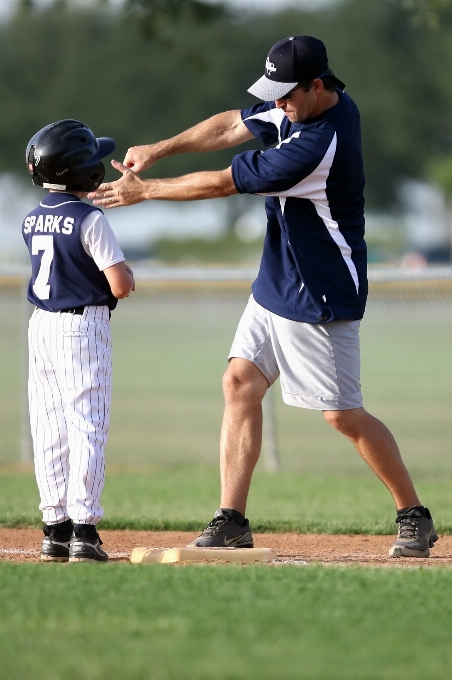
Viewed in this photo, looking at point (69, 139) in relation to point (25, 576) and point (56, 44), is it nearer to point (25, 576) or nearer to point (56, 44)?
point (25, 576)

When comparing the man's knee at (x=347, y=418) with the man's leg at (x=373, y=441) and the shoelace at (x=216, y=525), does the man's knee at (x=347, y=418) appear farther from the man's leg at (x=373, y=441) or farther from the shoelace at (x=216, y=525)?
the shoelace at (x=216, y=525)

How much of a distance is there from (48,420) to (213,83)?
3062 inches

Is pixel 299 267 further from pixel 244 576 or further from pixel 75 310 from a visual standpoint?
pixel 244 576

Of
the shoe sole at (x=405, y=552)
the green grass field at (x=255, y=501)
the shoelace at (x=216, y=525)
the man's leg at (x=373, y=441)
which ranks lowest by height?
the green grass field at (x=255, y=501)

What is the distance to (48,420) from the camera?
17.3ft

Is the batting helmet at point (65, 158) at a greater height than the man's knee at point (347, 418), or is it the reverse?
the batting helmet at point (65, 158)

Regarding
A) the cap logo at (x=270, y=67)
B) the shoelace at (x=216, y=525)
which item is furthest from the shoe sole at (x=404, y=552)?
the cap logo at (x=270, y=67)

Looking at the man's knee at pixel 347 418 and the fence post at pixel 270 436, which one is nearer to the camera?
the man's knee at pixel 347 418

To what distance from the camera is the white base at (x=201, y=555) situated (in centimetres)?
524

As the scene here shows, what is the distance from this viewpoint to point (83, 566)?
4.79m

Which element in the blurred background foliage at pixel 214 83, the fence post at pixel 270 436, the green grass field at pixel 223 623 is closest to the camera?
the green grass field at pixel 223 623

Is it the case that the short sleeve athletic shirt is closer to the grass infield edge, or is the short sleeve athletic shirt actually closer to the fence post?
the grass infield edge

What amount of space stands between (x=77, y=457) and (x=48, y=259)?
885mm

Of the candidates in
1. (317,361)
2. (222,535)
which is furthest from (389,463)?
(222,535)
